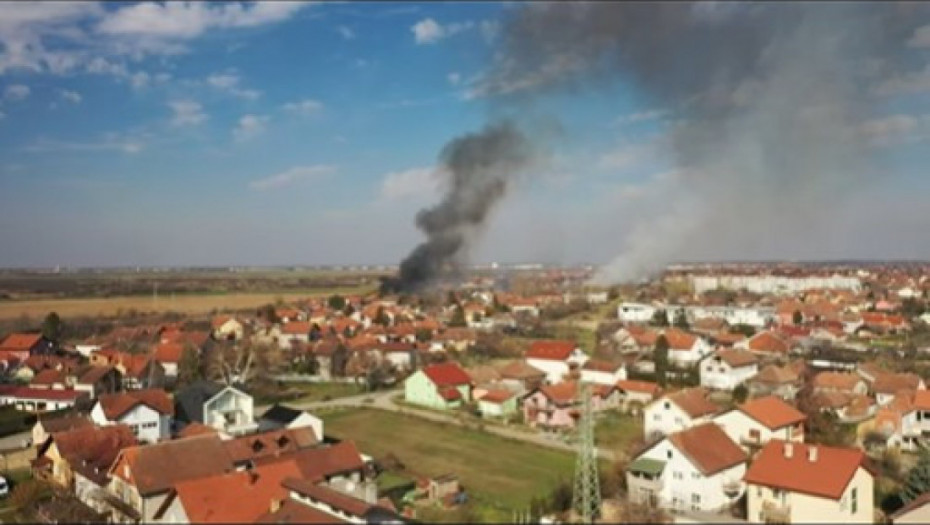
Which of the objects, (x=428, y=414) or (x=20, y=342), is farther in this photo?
(x=20, y=342)

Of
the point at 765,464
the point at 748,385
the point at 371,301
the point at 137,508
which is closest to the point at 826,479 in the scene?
the point at 765,464

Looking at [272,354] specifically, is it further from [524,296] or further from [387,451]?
[524,296]

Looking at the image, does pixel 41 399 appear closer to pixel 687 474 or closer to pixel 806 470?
pixel 687 474

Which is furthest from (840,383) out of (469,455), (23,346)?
(23,346)

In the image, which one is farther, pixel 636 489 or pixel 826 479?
pixel 636 489

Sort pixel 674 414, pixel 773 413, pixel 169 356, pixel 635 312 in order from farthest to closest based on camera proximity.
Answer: pixel 635 312
pixel 169 356
pixel 674 414
pixel 773 413

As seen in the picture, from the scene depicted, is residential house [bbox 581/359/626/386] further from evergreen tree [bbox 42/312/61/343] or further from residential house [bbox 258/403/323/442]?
evergreen tree [bbox 42/312/61/343]

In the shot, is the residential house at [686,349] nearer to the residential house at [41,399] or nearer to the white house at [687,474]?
the white house at [687,474]
